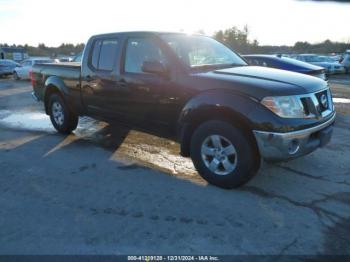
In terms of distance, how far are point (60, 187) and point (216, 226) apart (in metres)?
2.12

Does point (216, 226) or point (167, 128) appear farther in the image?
point (167, 128)

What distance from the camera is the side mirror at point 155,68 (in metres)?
4.72

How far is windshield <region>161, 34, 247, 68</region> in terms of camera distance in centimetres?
496

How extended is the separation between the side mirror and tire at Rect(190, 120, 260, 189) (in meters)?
0.88

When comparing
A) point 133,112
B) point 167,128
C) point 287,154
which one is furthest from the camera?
point 133,112

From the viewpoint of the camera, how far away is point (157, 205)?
4055mm

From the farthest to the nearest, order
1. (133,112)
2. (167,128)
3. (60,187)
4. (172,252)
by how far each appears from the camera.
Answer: (133,112)
(167,128)
(60,187)
(172,252)

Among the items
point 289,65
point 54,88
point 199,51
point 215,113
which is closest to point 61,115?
point 54,88

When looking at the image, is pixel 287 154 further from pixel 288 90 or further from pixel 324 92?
pixel 324 92

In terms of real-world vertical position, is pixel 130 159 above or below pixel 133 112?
below

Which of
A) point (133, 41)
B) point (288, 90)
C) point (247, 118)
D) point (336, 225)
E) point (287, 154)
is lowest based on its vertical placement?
point (336, 225)

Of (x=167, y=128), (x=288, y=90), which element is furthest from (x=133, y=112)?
(x=288, y=90)

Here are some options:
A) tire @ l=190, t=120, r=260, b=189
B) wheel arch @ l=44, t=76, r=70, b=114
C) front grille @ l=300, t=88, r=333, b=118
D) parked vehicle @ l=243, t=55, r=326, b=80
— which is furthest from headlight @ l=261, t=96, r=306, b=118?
parked vehicle @ l=243, t=55, r=326, b=80

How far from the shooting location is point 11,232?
11.6 ft
